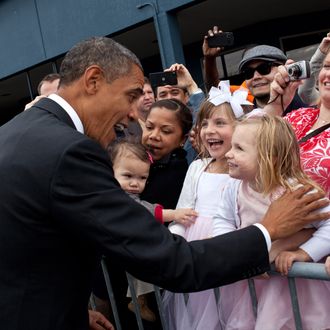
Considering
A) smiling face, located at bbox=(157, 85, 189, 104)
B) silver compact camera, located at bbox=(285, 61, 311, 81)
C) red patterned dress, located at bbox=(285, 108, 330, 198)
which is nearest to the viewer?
red patterned dress, located at bbox=(285, 108, 330, 198)

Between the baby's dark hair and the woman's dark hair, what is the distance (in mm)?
313

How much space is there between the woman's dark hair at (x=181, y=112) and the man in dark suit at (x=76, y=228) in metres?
1.43

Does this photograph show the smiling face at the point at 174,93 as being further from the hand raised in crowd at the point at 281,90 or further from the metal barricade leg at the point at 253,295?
the metal barricade leg at the point at 253,295

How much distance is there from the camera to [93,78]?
1666mm

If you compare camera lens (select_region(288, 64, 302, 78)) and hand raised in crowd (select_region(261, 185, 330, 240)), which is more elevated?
camera lens (select_region(288, 64, 302, 78))

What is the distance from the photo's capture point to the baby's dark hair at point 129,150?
9.43 ft

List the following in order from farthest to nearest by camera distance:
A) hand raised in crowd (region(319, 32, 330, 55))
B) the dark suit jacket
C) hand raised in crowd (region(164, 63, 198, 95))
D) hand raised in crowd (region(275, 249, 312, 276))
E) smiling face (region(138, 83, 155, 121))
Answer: smiling face (region(138, 83, 155, 121)), hand raised in crowd (region(164, 63, 198, 95)), hand raised in crowd (region(319, 32, 330, 55)), hand raised in crowd (region(275, 249, 312, 276)), the dark suit jacket

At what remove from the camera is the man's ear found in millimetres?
1662

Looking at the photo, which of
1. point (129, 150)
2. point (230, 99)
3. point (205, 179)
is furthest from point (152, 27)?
point (205, 179)

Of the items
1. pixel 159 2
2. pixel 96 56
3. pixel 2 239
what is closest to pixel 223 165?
pixel 96 56

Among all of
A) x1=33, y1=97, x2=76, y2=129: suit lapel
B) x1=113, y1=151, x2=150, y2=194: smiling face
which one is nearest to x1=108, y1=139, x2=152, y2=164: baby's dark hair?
x1=113, y1=151, x2=150, y2=194: smiling face

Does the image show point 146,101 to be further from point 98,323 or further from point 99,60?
point 99,60

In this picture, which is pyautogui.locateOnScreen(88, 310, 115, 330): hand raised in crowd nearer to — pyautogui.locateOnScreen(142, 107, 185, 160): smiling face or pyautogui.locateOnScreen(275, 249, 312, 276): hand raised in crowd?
pyautogui.locateOnScreen(275, 249, 312, 276): hand raised in crowd

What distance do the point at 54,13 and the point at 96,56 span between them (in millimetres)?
8459
